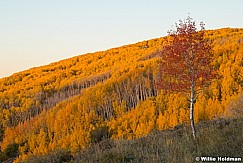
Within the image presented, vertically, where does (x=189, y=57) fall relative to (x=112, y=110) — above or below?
above

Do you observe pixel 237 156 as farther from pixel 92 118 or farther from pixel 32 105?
pixel 32 105

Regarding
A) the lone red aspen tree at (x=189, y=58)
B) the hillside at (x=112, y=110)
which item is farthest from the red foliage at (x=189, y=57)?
the hillside at (x=112, y=110)

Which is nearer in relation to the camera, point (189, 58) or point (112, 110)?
point (189, 58)

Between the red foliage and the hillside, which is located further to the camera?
the hillside


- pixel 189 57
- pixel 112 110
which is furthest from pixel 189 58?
pixel 112 110

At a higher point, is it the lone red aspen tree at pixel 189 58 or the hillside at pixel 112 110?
the lone red aspen tree at pixel 189 58

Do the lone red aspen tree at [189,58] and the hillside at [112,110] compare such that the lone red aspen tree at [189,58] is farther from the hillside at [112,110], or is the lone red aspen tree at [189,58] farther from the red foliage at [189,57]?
the hillside at [112,110]

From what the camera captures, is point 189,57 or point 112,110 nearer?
point 189,57

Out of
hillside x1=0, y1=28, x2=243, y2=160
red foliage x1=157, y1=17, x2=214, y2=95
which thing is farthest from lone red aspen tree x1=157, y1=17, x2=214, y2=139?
hillside x1=0, y1=28, x2=243, y2=160

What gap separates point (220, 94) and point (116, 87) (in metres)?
47.5

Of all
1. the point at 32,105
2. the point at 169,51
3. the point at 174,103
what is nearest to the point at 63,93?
the point at 32,105

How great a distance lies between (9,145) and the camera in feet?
322

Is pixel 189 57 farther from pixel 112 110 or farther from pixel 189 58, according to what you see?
pixel 112 110

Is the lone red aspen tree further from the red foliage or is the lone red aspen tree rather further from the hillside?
the hillside
